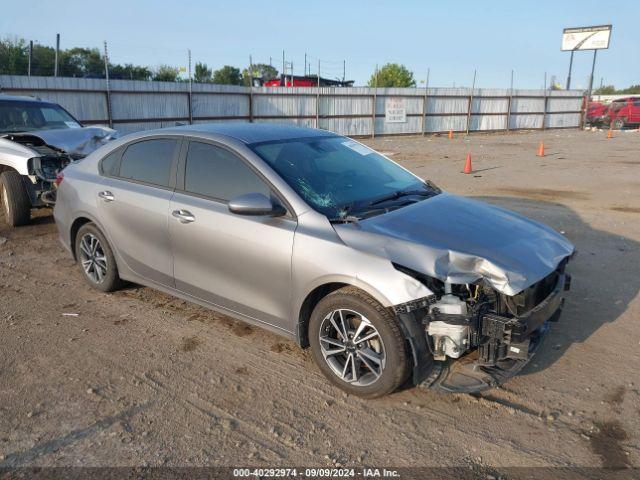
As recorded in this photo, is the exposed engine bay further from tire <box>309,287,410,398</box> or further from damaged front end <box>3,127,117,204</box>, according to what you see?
tire <box>309,287,410,398</box>

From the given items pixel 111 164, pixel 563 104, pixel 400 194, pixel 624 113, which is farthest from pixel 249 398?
pixel 563 104

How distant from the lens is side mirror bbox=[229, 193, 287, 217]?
139 inches

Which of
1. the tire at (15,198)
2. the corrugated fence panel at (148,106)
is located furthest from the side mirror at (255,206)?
the corrugated fence panel at (148,106)

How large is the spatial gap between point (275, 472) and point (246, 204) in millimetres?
1661

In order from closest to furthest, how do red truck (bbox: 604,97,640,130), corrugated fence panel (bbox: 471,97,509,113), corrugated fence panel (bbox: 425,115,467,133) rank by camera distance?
corrugated fence panel (bbox: 425,115,467,133) < corrugated fence panel (bbox: 471,97,509,113) < red truck (bbox: 604,97,640,130)

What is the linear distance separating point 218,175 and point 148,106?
58.8ft

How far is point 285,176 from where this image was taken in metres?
3.77

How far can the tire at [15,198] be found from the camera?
7.50m

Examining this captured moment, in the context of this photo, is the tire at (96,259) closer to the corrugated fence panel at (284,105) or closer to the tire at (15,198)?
the tire at (15,198)

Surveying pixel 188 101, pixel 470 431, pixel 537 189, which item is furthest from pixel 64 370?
pixel 188 101

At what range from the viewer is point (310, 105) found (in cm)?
2523

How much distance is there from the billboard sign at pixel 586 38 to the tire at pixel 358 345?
47790 millimetres

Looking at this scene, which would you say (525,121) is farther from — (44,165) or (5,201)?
(5,201)

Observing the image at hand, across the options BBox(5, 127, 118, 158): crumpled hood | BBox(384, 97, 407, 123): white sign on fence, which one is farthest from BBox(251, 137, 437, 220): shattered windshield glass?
BBox(384, 97, 407, 123): white sign on fence
